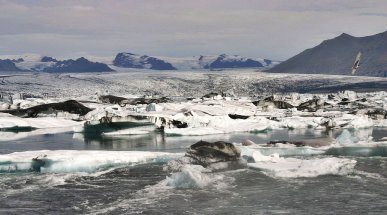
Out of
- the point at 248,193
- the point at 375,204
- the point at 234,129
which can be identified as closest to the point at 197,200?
the point at 248,193

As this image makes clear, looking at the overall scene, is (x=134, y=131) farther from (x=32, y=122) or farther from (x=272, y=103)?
(x=272, y=103)

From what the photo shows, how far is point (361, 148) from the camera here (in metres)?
21.5

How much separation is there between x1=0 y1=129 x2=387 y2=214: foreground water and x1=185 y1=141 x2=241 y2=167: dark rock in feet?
4.24

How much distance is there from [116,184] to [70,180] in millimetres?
1669

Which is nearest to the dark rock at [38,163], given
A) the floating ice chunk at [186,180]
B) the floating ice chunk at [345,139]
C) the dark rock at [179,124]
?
the floating ice chunk at [186,180]

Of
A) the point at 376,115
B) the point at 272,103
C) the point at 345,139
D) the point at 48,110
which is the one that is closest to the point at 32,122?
the point at 48,110

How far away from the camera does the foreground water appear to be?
1166cm

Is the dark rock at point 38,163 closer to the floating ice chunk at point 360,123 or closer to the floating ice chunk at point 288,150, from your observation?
the floating ice chunk at point 288,150

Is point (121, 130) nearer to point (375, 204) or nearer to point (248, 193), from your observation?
point (248, 193)

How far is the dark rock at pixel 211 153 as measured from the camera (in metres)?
18.0

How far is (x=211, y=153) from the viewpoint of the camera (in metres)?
18.2

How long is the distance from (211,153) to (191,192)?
4925mm

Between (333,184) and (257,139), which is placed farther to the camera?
(257,139)

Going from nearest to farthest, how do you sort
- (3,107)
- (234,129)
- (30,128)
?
(234,129), (30,128), (3,107)
